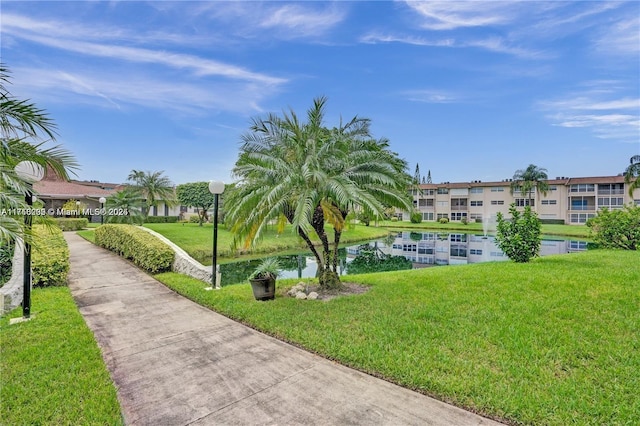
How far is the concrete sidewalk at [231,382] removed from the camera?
3.34 meters

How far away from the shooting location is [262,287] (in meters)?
7.70

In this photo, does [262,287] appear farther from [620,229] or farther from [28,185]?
[620,229]

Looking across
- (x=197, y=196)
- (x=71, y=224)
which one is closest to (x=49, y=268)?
(x=71, y=224)

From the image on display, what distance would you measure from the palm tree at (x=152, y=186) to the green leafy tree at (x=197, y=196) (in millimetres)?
2586

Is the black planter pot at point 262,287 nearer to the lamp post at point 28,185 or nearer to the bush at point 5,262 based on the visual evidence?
the lamp post at point 28,185

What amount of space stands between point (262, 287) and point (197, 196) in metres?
27.6

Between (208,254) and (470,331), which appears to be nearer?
(470,331)

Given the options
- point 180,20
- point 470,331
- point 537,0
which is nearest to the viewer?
point 470,331

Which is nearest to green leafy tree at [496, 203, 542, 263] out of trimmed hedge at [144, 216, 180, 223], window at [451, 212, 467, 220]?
trimmed hedge at [144, 216, 180, 223]

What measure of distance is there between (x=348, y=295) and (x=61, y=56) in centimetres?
1242

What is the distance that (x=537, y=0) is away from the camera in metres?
10.1

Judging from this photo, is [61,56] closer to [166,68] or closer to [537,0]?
[166,68]

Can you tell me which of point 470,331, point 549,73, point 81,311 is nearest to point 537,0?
point 549,73

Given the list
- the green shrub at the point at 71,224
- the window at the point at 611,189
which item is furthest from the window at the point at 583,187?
the green shrub at the point at 71,224
